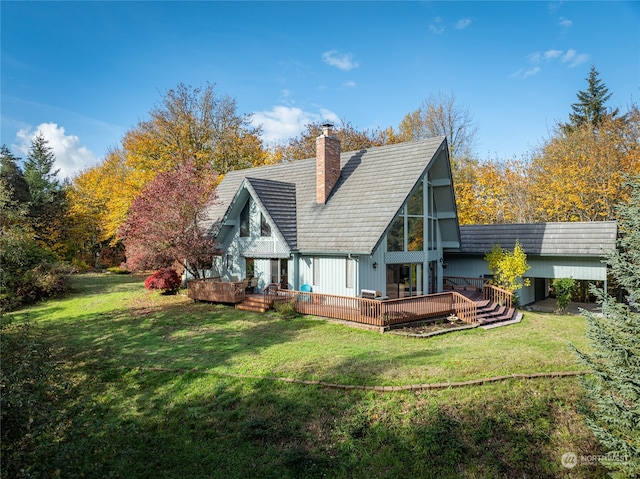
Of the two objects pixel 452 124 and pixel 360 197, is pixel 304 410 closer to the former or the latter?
pixel 360 197

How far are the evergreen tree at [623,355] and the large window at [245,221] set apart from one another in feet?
52.5

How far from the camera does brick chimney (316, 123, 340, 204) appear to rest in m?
19.1

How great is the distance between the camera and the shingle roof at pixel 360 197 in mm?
15927

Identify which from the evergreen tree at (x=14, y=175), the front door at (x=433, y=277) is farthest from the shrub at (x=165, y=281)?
Result: the evergreen tree at (x=14, y=175)

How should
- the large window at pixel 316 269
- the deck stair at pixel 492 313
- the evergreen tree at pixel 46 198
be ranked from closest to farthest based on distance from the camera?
the deck stair at pixel 492 313 < the large window at pixel 316 269 < the evergreen tree at pixel 46 198

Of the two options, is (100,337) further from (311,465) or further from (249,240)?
(311,465)

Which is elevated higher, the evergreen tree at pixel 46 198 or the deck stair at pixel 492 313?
the evergreen tree at pixel 46 198

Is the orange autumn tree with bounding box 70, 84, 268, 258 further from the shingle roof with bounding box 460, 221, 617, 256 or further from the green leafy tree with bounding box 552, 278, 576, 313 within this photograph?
the green leafy tree with bounding box 552, 278, 576, 313

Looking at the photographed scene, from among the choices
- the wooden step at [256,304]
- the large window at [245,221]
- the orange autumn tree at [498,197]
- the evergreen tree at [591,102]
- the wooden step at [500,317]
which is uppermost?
the evergreen tree at [591,102]

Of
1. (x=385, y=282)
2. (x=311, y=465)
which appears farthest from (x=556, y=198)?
(x=311, y=465)

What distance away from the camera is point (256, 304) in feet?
55.9

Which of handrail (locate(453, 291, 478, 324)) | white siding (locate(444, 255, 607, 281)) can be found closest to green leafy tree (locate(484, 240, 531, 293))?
white siding (locate(444, 255, 607, 281))

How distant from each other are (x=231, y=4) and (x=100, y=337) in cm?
1437

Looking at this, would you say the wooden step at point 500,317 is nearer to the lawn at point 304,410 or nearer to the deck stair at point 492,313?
the deck stair at point 492,313
